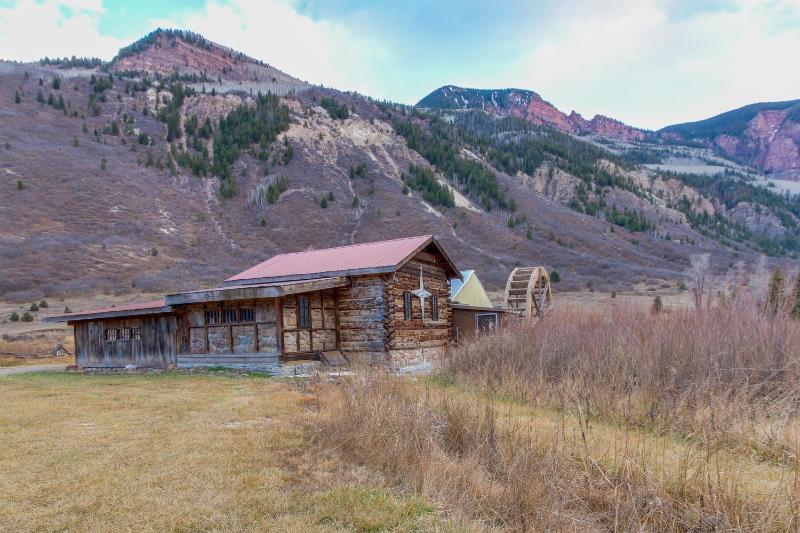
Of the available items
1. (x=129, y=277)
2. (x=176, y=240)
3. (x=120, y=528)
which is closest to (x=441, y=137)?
(x=176, y=240)

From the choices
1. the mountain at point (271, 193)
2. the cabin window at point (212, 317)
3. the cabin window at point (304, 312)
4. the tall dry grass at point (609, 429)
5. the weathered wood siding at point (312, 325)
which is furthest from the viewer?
the mountain at point (271, 193)

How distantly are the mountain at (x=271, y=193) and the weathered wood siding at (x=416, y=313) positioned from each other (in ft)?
79.9

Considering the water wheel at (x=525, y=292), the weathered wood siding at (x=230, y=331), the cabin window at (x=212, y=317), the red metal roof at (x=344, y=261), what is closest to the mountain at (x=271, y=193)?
the water wheel at (x=525, y=292)

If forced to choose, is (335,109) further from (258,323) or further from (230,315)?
(258,323)

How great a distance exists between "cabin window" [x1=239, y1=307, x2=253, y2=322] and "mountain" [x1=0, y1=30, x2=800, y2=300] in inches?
961

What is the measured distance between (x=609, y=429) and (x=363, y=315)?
12.6m

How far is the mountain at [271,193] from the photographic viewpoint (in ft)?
160

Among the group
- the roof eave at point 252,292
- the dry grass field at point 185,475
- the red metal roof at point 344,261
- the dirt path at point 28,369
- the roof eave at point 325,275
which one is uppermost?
the red metal roof at point 344,261

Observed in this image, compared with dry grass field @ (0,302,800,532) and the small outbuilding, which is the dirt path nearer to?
dry grass field @ (0,302,800,532)

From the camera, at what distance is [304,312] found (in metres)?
18.1

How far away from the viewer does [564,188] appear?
313 feet

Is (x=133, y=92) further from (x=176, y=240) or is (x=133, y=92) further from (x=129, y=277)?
(x=129, y=277)

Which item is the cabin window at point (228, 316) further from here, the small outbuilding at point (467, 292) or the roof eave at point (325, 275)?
the small outbuilding at point (467, 292)

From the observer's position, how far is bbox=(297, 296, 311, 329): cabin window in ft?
58.5
